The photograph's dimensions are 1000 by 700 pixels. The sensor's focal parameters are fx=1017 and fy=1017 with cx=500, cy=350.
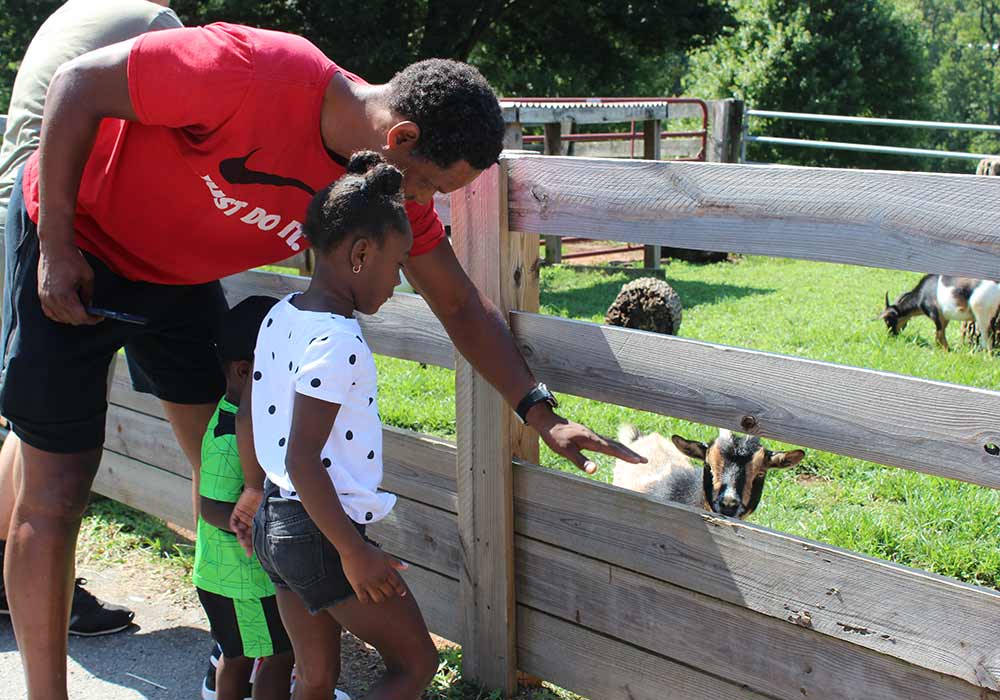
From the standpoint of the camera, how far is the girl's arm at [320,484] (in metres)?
2.16

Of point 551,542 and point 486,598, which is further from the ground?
point 551,542

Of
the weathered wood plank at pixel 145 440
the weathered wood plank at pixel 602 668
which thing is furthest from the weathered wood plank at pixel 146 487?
the weathered wood plank at pixel 602 668

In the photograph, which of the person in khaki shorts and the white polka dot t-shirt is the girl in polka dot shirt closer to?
the white polka dot t-shirt

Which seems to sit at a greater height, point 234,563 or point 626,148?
point 626,148

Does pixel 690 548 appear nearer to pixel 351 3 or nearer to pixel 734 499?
pixel 734 499

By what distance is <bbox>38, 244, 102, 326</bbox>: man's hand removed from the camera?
249 centimetres

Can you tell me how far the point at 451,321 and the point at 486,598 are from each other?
0.94 m

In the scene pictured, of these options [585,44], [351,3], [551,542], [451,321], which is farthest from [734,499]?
[585,44]

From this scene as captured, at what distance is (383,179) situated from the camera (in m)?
2.25

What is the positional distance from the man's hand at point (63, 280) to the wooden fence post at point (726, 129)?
1151 cm

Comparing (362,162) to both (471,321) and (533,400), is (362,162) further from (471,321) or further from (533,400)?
(533,400)

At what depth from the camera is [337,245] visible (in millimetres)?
2303

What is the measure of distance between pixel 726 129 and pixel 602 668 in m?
11.3

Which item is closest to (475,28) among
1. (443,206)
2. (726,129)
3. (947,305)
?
(726,129)
